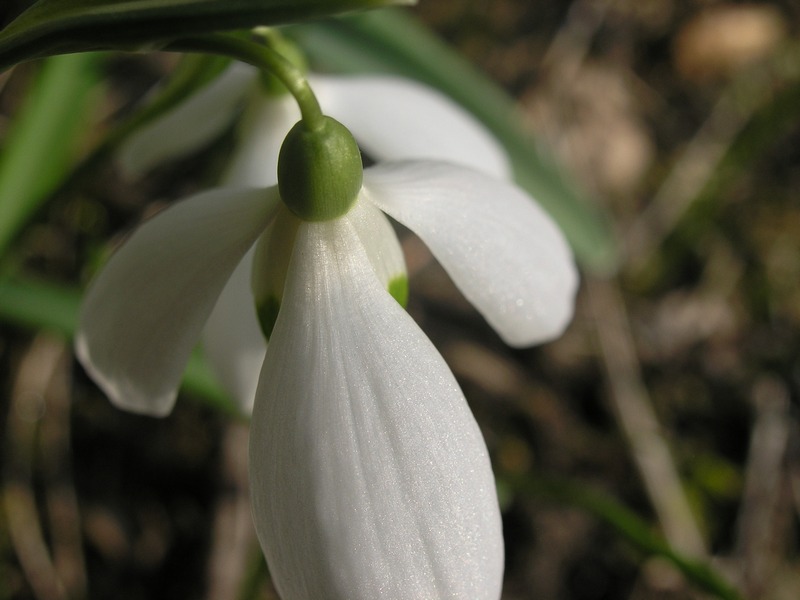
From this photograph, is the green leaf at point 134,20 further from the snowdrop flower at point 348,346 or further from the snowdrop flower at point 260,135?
the snowdrop flower at point 260,135

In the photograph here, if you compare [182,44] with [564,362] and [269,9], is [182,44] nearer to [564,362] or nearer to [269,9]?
[269,9]

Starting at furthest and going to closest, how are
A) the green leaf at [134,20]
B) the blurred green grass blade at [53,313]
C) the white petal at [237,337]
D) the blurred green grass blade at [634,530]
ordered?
the blurred green grass blade at [53,313] < the blurred green grass blade at [634,530] < the white petal at [237,337] < the green leaf at [134,20]

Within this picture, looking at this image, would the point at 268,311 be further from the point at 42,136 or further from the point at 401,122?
the point at 42,136

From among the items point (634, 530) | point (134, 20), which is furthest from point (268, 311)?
point (634, 530)

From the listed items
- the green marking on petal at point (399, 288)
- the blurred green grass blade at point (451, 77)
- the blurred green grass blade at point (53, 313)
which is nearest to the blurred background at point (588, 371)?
the blurred green grass blade at point (53, 313)

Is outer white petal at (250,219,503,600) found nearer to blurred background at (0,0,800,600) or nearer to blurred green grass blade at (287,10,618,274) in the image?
blurred background at (0,0,800,600)

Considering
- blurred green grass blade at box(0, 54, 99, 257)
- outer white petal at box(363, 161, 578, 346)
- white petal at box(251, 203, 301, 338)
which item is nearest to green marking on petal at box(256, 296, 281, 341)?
white petal at box(251, 203, 301, 338)
